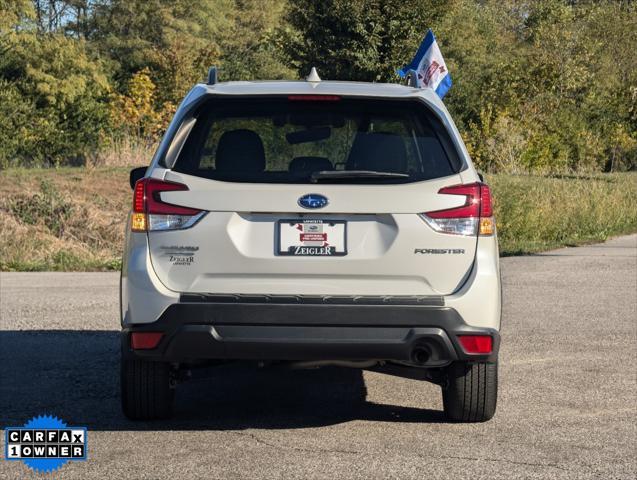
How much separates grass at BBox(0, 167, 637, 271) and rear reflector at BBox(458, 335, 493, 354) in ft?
36.4

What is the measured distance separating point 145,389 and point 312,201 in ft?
4.68

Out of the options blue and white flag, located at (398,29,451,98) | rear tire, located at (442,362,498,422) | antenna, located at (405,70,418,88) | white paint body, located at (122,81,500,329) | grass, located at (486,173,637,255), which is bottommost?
grass, located at (486,173,637,255)

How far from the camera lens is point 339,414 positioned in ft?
22.1

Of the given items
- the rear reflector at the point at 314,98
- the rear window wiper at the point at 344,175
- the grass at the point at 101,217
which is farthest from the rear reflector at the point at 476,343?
the grass at the point at 101,217

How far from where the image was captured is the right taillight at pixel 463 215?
571 cm

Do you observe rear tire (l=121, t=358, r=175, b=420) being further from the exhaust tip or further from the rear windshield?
the exhaust tip

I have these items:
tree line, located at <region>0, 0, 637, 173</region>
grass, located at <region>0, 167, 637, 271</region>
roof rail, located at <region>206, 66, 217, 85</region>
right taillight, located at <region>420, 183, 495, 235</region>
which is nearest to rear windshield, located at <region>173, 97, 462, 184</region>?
right taillight, located at <region>420, 183, 495, 235</region>

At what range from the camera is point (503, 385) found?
7.72 m

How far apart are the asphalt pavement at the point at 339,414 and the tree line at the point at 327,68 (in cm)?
2119

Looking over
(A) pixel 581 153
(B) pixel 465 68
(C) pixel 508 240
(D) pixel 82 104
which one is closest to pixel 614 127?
(A) pixel 581 153

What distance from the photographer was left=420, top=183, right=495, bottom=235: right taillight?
18.7 feet

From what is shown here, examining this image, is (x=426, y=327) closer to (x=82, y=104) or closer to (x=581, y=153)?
(x=82, y=104)

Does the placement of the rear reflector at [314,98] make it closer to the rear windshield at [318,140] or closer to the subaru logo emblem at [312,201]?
the rear windshield at [318,140]

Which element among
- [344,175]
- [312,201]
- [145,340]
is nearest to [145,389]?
[145,340]
